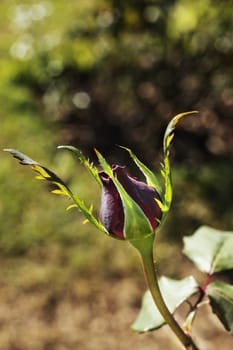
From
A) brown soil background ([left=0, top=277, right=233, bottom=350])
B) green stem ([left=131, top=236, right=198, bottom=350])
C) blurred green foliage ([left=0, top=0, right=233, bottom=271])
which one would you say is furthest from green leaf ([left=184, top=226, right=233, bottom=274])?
blurred green foliage ([left=0, top=0, right=233, bottom=271])

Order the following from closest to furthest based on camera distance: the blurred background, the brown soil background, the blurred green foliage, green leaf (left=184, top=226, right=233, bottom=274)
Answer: green leaf (left=184, top=226, right=233, bottom=274) < the brown soil background < the blurred background < the blurred green foliage

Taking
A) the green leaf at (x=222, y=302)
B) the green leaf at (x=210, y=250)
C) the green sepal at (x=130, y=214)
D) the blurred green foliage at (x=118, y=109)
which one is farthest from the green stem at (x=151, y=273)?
the blurred green foliage at (x=118, y=109)

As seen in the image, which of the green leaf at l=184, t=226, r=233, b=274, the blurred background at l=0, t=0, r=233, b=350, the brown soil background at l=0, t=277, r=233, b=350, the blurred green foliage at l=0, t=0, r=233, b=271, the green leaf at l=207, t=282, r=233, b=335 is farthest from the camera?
the blurred green foliage at l=0, t=0, r=233, b=271

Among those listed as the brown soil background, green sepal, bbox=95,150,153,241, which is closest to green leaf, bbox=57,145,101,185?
green sepal, bbox=95,150,153,241

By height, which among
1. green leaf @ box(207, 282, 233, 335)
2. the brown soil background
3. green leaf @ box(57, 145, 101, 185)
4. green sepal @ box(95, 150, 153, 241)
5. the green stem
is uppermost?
green leaf @ box(57, 145, 101, 185)

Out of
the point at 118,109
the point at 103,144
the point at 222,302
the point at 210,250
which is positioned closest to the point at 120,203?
the point at 222,302

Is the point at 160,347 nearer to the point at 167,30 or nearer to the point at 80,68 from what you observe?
the point at 167,30

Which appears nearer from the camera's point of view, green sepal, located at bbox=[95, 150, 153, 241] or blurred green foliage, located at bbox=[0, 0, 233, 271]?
green sepal, located at bbox=[95, 150, 153, 241]

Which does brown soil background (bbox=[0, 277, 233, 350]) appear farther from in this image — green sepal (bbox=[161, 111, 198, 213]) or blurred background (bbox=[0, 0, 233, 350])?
green sepal (bbox=[161, 111, 198, 213])

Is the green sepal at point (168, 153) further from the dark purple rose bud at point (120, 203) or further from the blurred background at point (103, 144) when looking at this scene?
the blurred background at point (103, 144)

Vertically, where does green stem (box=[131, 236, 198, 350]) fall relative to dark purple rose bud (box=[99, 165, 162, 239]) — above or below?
below
